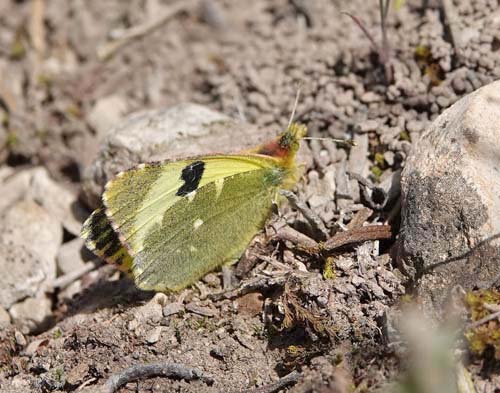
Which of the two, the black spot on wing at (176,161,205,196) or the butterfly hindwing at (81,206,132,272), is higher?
the black spot on wing at (176,161,205,196)

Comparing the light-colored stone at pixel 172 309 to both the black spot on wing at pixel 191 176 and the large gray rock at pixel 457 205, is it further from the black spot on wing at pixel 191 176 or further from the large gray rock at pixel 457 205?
the large gray rock at pixel 457 205

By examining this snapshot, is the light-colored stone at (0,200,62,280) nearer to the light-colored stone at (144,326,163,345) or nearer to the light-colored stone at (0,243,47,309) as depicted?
the light-colored stone at (0,243,47,309)

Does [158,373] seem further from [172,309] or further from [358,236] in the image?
[358,236]

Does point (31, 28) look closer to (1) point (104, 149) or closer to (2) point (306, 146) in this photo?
(1) point (104, 149)

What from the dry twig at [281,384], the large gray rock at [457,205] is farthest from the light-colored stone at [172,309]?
the large gray rock at [457,205]

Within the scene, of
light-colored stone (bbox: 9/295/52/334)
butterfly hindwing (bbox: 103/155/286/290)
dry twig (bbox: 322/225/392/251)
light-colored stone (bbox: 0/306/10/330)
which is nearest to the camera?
dry twig (bbox: 322/225/392/251)

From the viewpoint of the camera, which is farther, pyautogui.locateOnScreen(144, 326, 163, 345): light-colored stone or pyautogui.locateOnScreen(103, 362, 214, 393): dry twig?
pyautogui.locateOnScreen(144, 326, 163, 345): light-colored stone

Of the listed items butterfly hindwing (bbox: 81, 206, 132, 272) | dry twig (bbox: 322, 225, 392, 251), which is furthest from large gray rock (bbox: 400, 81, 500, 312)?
butterfly hindwing (bbox: 81, 206, 132, 272)
